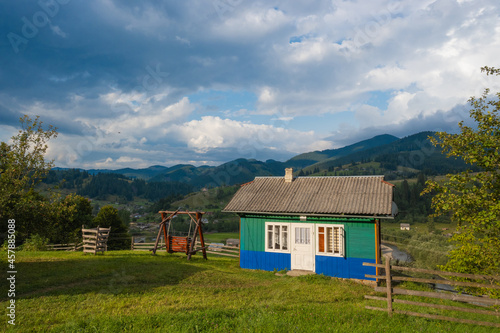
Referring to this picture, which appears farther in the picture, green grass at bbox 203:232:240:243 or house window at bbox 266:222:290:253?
green grass at bbox 203:232:240:243

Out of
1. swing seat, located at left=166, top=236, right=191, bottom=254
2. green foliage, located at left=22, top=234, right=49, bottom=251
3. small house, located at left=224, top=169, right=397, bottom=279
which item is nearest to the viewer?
small house, located at left=224, top=169, right=397, bottom=279

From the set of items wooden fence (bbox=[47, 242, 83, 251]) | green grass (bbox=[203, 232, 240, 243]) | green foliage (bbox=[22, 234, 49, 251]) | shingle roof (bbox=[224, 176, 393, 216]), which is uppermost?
shingle roof (bbox=[224, 176, 393, 216])

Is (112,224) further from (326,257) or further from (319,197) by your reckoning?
(326,257)

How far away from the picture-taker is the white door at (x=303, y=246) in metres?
15.7

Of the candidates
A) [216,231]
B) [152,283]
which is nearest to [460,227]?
[152,283]

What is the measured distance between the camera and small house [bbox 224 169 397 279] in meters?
14.6

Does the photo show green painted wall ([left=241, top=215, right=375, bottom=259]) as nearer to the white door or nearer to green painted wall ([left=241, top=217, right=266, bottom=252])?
green painted wall ([left=241, top=217, right=266, bottom=252])

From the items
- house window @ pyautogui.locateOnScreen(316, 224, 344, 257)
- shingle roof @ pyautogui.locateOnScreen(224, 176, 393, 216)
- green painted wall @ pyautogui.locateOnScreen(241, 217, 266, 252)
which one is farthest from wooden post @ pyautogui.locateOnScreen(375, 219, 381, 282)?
green painted wall @ pyautogui.locateOnScreen(241, 217, 266, 252)

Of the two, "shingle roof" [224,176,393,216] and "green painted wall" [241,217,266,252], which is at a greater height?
"shingle roof" [224,176,393,216]

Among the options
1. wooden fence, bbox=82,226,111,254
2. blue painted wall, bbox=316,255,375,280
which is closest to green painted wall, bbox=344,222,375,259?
blue painted wall, bbox=316,255,375,280

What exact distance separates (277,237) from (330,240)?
309 cm

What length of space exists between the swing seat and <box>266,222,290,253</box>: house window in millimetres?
6092

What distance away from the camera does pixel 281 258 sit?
53.6 feet

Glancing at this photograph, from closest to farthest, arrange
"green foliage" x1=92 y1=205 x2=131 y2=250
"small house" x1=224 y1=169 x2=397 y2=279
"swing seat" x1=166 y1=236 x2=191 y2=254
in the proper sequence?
"small house" x1=224 y1=169 x2=397 y2=279
"swing seat" x1=166 y1=236 x2=191 y2=254
"green foliage" x1=92 y1=205 x2=131 y2=250
